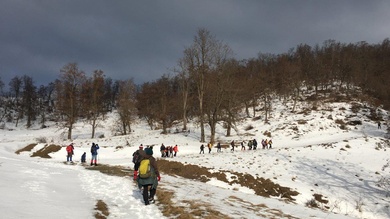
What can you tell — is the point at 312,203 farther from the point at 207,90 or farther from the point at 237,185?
the point at 207,90

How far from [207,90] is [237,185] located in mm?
25700

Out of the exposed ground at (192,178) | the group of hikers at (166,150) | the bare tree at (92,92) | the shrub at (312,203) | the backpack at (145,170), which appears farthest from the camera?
the bare tree at (92,92)

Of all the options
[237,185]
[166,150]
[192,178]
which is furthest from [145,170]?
[166,150]

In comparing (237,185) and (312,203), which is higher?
(237,185)

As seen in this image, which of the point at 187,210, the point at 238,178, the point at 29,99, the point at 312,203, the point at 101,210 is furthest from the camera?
the point at 29,99

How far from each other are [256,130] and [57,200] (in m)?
46.4

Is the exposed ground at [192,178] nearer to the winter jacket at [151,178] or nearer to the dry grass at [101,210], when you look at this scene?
the dry grass at [101,210]

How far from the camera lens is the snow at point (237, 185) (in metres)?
9.25

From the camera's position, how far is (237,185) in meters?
19.8

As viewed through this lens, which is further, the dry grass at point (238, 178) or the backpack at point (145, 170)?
the dry grass at point (238, 178)

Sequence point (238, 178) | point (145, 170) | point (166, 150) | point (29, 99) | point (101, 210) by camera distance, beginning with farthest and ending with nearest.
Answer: point (29, 99) < point (166, 150) < point (238, 178) < point (145, 170) < point (101, 210)

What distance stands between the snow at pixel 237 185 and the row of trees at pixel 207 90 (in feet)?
23.0

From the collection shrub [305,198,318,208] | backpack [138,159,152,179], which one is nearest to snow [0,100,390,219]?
shrub [305,198,318,208]

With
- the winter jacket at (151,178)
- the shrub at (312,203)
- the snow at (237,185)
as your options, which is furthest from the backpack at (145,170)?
the shrub at (312,203)
